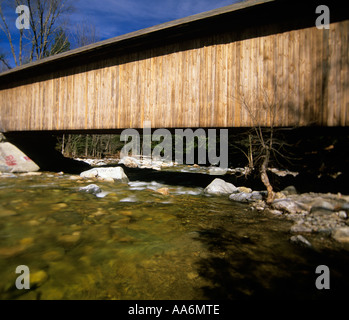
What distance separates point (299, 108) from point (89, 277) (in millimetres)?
4552

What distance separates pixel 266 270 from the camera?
1894 millimetres

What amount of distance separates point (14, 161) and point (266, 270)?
10.5 m

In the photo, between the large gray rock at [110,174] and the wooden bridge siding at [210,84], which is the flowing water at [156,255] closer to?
the wooden bridge siding at [210,84]

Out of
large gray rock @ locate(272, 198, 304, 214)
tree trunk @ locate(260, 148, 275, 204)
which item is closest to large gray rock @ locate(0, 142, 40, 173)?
tree trunk @ locate(260, 148, 275, 204)

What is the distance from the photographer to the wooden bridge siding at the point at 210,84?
12.9 ft

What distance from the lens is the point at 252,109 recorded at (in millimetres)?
4488

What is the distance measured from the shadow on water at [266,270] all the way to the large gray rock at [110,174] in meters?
5.08

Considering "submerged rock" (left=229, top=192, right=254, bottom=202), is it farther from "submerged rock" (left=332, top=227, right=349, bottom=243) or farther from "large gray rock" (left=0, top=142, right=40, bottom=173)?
"large gray rock" (left=0, top=142, right=40, bottom=173)

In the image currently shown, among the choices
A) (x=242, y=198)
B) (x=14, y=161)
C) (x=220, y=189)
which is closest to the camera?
(x=242, y=198)

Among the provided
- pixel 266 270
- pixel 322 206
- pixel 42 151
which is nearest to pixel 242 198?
pixel 322 206

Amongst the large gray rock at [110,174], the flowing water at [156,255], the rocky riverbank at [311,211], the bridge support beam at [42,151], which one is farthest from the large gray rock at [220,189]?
the bridge support beam at [42,151]

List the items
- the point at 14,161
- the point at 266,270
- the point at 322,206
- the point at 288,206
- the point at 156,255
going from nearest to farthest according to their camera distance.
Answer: the point at 266,270 → the point at 156,255 → the point at 322,206 → the point at 288,206 → the point at 14,161

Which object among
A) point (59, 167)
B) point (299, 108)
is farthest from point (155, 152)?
point (299, 108)

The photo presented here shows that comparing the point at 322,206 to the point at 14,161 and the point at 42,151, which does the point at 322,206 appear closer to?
the point at 14,161
